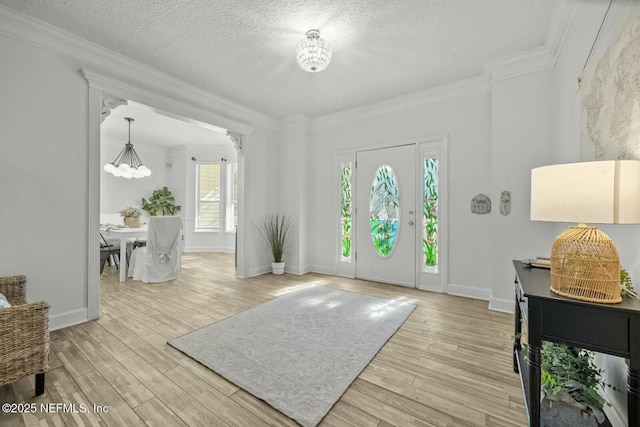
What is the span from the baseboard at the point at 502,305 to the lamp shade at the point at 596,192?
226cm

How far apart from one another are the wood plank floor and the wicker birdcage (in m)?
0.82

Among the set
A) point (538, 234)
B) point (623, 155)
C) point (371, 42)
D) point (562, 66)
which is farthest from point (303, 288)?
point (562, 66)

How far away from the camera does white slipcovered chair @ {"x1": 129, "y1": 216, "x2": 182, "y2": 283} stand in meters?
4.03

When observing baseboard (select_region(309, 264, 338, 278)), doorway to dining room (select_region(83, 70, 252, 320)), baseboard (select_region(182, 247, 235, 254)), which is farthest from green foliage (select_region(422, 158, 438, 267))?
baseboard (select_region(182, 247, 235, 254))

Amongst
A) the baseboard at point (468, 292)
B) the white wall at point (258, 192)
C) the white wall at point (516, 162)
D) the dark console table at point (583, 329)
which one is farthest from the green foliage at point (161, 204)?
the dark console table at point (583, 329)

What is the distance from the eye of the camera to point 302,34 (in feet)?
7.95

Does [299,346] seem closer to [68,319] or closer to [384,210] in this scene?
[68,319]

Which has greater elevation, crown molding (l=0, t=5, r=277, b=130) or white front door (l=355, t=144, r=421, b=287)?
crown molding (l=0, t=5, r=277, b=130)

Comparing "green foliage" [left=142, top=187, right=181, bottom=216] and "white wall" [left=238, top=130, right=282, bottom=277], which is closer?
"white wall" [left=238, top=130, right=282, bottom=277]

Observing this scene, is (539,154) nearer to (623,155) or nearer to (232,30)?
(623,155)

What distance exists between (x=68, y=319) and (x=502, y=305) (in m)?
4.37

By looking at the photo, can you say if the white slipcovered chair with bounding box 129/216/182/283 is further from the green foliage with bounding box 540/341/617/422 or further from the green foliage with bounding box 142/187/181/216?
the green foliage with bounding box 540/341/617/422

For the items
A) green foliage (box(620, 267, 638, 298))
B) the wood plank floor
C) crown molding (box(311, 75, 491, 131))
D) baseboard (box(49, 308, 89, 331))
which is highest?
crown molding (box(311, 75, 491, 131))

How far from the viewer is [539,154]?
275cm
